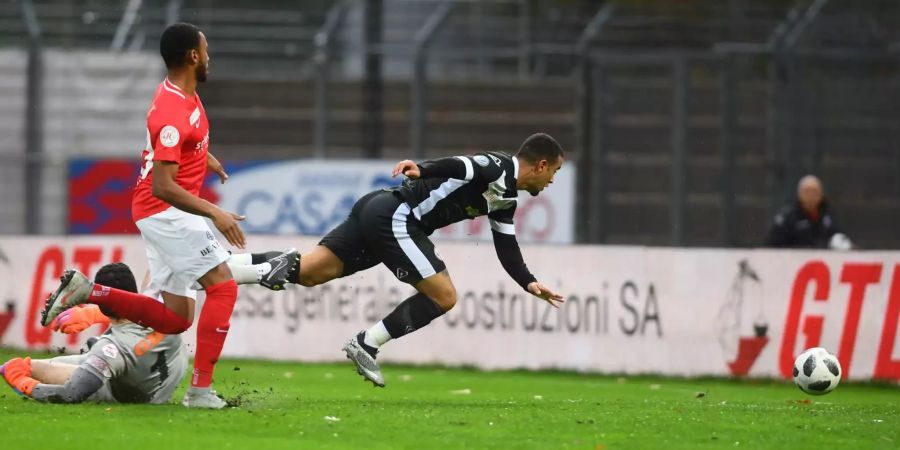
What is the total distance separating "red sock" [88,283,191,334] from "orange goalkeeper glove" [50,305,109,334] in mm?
311

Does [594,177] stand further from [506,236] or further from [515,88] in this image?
[506,236]

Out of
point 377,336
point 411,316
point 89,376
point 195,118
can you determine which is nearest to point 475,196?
point 411,316

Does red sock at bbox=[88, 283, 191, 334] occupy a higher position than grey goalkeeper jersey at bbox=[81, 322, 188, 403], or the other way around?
red sock at bbox=[88, 283, 191, 334]

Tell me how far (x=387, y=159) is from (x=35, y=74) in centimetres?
489

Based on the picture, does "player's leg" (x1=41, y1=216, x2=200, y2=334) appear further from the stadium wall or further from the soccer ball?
the stadium wall

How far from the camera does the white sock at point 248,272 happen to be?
1021 cm

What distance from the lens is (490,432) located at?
8250 millimetres

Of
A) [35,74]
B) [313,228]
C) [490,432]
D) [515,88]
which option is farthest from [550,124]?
[490,432]

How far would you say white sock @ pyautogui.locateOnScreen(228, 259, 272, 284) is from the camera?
10211mm

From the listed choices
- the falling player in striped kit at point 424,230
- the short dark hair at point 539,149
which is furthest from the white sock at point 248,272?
the short dark hair at point 539,149

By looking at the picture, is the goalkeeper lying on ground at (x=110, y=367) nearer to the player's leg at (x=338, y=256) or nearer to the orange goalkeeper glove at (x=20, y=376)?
the orange goalkeeper glove at (x=20, y=376)

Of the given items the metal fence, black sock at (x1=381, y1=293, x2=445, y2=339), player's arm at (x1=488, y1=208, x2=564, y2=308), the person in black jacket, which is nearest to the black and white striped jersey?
player's arm at (x1=488, y1=208, x2=564, y2=308)

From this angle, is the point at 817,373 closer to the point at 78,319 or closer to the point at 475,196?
the point at 475,196

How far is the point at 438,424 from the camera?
337 inches
